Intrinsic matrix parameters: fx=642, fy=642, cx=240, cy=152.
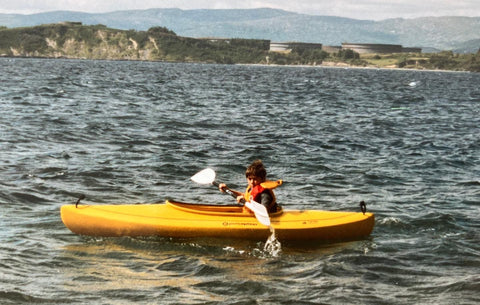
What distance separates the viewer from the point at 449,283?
8625 millimetres

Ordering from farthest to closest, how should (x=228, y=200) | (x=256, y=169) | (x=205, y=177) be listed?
(x=228, y=200), (x=205, y=177), (x=256, y=169)

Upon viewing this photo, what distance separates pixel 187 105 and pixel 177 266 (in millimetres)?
26681

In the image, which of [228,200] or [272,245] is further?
→ [228,200]

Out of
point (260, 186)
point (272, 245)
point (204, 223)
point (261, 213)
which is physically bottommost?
point (272, 245)

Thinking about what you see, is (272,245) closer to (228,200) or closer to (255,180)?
(255,180)

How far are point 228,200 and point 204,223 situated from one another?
133 inches

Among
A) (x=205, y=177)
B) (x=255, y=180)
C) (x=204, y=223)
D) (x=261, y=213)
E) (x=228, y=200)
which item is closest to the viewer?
(x=261, y=213)

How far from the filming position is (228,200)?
13.3 metres

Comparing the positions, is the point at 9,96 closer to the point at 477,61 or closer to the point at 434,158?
the point at 434,158

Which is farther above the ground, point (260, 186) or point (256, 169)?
point (256, 169)

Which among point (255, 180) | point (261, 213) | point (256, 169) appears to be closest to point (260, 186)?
point (255, 180)

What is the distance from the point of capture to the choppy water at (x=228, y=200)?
825 cm

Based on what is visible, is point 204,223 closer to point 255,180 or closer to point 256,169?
point 255,180

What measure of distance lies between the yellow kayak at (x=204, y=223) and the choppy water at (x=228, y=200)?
0.19m
